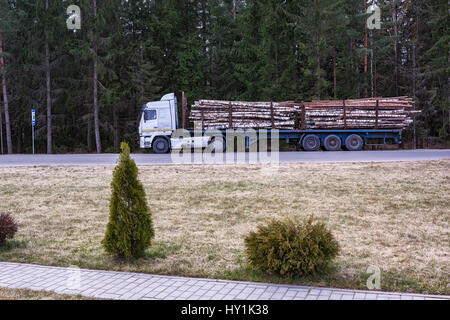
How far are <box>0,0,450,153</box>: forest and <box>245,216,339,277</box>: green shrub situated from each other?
2760 cm

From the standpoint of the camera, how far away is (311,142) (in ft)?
84.7

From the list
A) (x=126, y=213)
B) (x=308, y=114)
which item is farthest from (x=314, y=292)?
(x=308, y=114)

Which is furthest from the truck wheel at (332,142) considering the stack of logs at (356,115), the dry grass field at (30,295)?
the dry grass field at (30,295)

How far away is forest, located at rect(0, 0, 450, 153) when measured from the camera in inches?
1322

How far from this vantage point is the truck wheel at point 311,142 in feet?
84.3

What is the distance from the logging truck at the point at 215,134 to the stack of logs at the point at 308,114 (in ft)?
0.45

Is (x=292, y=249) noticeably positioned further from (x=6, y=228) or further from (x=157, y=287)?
(x=6, y=228)

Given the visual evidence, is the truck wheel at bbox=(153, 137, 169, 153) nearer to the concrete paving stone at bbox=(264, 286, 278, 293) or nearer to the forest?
the forest

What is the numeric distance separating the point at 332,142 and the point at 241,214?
17.2 m

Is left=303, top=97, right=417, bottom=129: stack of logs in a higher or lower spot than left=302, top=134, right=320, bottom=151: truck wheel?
higher

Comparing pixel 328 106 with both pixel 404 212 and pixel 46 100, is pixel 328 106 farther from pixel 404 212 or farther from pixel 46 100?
pixel 46 100

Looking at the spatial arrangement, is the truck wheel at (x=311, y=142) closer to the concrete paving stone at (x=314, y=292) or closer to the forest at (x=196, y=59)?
the forest at (x=196, y=59)

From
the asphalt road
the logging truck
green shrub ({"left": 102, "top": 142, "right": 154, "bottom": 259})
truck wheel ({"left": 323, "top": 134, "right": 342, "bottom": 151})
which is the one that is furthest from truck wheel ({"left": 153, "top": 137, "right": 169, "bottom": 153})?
green shrub ({"left": 102, "top": 142, "right": 154, "bottom": 259})
